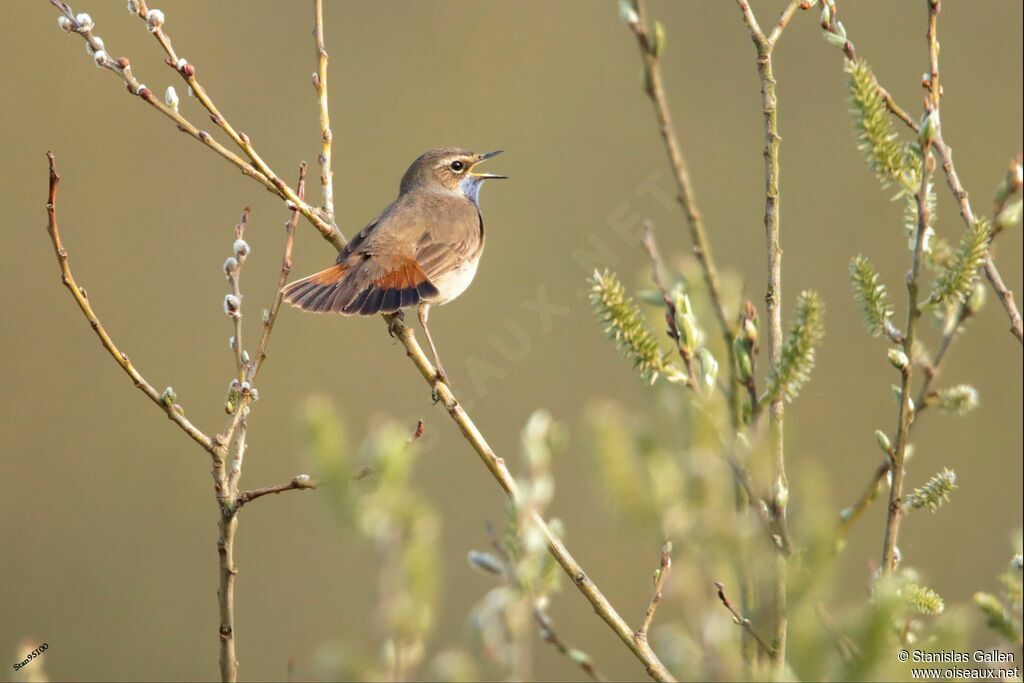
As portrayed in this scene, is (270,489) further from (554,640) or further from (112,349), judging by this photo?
(554,640)

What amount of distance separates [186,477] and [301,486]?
869 cm

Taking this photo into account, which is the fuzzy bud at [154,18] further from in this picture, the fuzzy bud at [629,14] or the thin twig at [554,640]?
the thin twig at [554,640]

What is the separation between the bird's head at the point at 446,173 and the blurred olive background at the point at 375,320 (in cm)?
219

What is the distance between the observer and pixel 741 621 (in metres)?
1.64

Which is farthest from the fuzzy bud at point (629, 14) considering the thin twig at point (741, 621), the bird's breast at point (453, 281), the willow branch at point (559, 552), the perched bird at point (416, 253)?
the bird's breast at point (453, 281)

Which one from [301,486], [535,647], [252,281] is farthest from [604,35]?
[301,486]

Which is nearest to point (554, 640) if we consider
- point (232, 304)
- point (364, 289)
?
point (232, 304)

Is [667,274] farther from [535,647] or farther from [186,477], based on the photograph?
[186,477]

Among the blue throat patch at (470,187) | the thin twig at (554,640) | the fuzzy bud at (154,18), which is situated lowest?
the thin twig at (554,640)

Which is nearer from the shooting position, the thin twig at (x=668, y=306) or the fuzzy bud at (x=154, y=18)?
the thin twig at (x=668, y=306)

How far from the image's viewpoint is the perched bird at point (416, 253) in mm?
4707

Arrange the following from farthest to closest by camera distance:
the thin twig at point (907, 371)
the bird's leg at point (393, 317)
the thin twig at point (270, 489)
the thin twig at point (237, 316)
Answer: the bird's leg at point (393, 317) < the thin twig at point (237, 316) < the thin twig at point (270, 489) < the thin twig at point (907, 371)

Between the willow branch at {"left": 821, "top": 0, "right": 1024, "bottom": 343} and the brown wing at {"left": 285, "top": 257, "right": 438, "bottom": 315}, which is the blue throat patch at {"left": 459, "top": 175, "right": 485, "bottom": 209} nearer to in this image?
the brown wing at {"left": 285, "top": 257, "right": 438, "bottom": 315}

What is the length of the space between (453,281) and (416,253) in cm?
24
